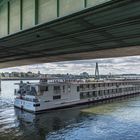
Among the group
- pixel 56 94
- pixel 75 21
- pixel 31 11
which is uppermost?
pixel 31 11

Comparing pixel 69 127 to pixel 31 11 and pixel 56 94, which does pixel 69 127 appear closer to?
pixel 31 11

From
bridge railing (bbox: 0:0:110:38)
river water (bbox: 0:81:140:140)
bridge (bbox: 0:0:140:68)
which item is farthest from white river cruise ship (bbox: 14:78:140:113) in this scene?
bridge railing (bbox: 0:0:110:38)

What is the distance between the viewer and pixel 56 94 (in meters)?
57.5

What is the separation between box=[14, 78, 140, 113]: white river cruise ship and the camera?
176 feet

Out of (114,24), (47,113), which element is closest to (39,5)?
(114,24)

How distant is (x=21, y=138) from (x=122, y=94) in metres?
60.2

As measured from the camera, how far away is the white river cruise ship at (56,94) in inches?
2111

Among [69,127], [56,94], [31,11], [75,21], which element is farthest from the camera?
[56,94]

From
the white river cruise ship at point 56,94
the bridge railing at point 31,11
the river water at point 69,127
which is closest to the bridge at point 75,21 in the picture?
the bridge railing at point 31,11

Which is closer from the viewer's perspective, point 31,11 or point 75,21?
point 75,21

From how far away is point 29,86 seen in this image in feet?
189

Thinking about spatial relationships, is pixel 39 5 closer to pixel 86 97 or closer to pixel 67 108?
pixel 67 108

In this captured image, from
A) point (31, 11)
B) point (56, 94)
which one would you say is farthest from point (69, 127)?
point (56, 94)

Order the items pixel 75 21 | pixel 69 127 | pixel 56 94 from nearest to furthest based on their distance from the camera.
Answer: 1. pixel 75 21
2. pixel 69 127
3. pixel 56 94
